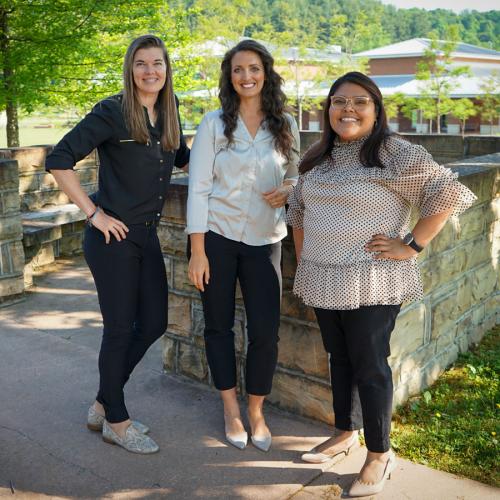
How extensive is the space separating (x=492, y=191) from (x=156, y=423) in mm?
3052

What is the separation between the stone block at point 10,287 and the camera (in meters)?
6.29

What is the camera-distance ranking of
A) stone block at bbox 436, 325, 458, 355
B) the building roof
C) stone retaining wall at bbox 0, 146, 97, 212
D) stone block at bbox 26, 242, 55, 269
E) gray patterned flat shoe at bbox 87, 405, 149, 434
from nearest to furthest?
gray patterned flat shoe at bbox 87, 405, 149, 434
stone block at bbox 436, 325, 458, 355
stone block at bbox 26, 242, 55, 269
stone retaining wall at bbox 0, 146, 97, 212
the building roof

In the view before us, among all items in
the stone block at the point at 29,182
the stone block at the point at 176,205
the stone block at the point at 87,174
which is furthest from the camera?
the stone block at the point at 87,174

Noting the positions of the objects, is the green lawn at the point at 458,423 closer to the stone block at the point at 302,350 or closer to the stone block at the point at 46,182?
the stone block at the point at 302,350

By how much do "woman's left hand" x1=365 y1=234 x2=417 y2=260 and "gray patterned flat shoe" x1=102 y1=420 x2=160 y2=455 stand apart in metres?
1.55

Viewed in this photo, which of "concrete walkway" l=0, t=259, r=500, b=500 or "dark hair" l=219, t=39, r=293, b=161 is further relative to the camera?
"dark hair" l=219, t=39, r=293, b=161

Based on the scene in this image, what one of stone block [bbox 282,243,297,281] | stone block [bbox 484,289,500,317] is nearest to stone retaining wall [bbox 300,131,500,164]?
stone block [bbox 484,289,500,317]

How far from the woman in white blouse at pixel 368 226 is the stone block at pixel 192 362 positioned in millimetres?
1428

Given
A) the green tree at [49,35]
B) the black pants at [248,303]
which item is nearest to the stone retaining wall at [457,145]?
the green tree at [49,35]

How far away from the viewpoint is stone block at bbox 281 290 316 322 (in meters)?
3.77

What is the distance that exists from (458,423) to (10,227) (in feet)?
14.3

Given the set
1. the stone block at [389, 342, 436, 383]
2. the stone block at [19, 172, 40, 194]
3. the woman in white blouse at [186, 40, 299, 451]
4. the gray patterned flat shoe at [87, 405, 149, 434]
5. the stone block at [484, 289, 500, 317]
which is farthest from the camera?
the stone block at [19, 172, 40, 194]

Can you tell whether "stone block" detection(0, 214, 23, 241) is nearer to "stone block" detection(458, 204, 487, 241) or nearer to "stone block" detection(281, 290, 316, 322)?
"stone block" detection(281, 290, 316, 322)

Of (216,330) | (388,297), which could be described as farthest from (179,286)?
(388,297)
